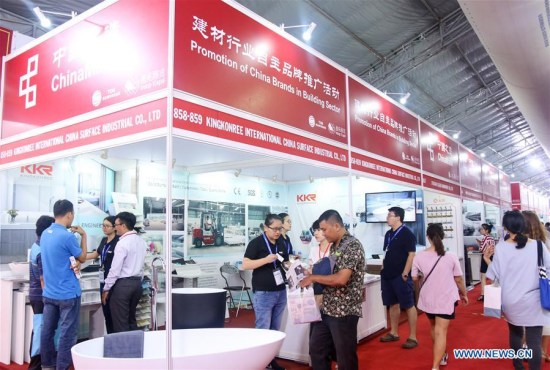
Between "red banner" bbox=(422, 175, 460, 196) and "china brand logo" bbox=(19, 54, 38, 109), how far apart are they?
4676 mm

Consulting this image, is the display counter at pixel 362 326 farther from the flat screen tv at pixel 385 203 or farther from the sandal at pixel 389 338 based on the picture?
the flat screen tv at pixel 385 203

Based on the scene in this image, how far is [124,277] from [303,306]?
1583mm

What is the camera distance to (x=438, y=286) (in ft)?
10.7

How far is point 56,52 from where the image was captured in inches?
119

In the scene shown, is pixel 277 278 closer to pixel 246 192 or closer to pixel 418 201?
Result: pixel 246 192

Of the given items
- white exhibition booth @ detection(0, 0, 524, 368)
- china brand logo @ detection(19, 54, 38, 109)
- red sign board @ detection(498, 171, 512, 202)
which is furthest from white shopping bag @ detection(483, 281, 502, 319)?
Answer: red sign board @ detection(498, 171, 512, 202)

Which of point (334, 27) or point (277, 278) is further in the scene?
point (334, 27)

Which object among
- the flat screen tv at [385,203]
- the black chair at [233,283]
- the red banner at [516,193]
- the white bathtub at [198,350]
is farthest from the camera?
the red banner at [516,193]

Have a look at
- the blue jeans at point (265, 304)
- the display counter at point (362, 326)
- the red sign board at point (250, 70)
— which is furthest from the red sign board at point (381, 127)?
the blue jeans at point (265, 304)

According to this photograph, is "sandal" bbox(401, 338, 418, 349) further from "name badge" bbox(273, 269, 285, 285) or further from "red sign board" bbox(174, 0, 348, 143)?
"red sign board" bbox(174, 0, 348, 143)

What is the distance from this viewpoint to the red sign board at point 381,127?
4.17m

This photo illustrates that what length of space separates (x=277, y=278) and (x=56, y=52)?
2.28 metres

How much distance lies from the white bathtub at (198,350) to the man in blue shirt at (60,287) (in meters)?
0.73

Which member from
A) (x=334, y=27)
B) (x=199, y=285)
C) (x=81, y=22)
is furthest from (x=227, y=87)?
(x=334, y=27)
